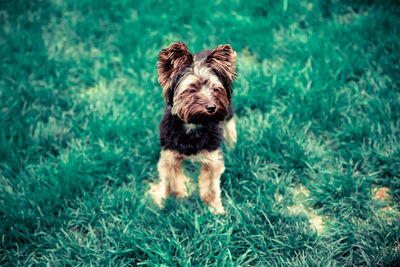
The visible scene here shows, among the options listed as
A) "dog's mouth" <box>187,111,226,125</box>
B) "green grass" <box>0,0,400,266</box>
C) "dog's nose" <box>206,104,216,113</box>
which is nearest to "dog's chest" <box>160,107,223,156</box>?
"dog's mouth" <box>187,111,226,125</box>

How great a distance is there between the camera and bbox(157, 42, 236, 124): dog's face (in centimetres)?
230

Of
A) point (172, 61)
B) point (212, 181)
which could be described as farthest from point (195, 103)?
point (212, 181)

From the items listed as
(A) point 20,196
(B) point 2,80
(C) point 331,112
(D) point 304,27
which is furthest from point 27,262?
(D) point 304,27

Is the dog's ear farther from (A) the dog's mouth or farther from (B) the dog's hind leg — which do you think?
(B) the dog's hind leg

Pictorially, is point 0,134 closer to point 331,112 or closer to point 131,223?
point 131,223

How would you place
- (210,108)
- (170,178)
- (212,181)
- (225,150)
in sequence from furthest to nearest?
(225,150) → (170,178) → (212,181) → (210,108)

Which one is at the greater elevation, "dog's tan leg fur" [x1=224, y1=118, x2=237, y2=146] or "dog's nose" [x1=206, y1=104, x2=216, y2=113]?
"dog's nose" [x1=206, y1=104, x2=216, y2=113]

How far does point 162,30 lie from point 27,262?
4.02 meters

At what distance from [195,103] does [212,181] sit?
106 cm

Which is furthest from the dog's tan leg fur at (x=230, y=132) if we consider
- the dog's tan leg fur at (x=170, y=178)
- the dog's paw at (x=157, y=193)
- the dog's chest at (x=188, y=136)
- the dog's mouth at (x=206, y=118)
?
the dog's mouth at (x=206, y=118)

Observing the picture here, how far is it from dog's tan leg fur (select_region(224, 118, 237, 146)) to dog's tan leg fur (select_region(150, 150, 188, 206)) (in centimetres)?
71

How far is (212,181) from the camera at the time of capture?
308 cm

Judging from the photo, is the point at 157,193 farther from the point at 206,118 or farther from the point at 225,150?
the point at 206,118

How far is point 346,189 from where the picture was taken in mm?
3188
